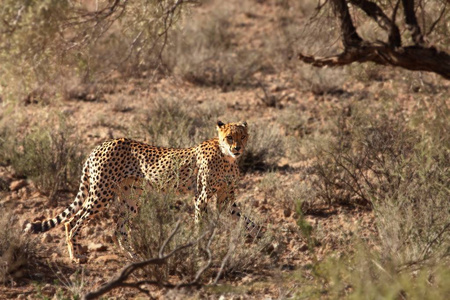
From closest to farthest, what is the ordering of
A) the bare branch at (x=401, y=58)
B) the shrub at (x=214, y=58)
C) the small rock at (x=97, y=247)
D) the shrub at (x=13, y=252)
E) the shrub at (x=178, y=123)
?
the shrub at (x=13, y=252) → the small rock at (x=97, y=247) → the bare branch at (x=401, y=58) → the shrub at (x=178, y=123) → the shrub at (x=214, y=58)

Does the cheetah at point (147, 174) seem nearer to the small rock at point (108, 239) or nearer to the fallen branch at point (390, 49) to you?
the small rock at point (108, 239)

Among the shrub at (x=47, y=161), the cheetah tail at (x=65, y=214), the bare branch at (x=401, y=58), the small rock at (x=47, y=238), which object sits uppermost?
the bare branch at (x=401, y=58)

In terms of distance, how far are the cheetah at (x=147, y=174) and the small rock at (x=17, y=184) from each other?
5.46 ft

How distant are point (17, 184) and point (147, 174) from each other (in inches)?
93.2

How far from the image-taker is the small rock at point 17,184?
24.8 ft

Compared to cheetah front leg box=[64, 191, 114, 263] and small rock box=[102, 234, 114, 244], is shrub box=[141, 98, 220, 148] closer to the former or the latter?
small rock box=[102, 234, 114, 244]

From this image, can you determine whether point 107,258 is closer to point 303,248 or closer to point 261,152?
point 303,248

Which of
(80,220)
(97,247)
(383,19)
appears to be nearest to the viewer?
(80,220)

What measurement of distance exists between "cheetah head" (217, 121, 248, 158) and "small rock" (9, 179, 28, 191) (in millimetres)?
2922

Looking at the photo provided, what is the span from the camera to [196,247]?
5203 mm

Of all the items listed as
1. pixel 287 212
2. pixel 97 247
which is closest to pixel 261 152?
pixel 287 212

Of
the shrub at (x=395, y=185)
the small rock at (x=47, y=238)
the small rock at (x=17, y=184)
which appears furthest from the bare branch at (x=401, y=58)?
the small rock at (x=17, y=184)

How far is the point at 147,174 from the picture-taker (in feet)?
19.7

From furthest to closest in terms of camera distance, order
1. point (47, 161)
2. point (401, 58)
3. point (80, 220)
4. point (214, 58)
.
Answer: point (214, 58) → point (47, 161) → point (401, 58) → point (80, 220)
